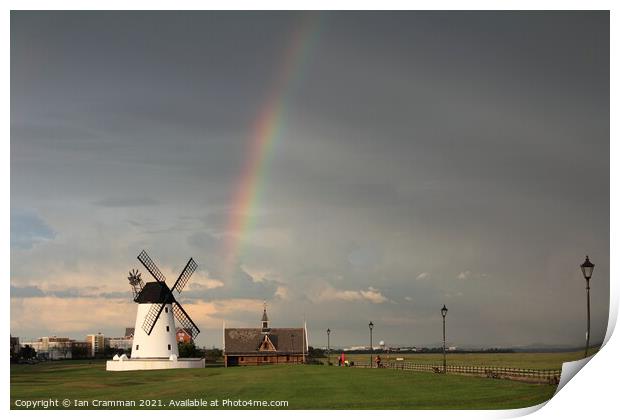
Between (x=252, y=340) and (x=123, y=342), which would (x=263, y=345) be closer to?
(x=252, y=340)

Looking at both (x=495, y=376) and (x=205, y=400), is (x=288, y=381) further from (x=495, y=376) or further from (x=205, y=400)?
(x=495, y=376)

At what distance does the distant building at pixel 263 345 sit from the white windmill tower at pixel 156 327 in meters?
10.00

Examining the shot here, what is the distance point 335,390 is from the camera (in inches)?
1684

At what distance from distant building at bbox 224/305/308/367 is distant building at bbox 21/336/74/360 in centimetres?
1295

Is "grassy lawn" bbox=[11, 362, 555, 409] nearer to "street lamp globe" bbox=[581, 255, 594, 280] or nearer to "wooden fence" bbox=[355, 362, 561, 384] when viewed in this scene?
"wooden fence" bbox=[355, 362, 561, 384]

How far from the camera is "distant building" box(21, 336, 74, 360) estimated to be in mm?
65812

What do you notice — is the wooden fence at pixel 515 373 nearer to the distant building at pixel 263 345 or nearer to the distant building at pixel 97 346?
the distant building at pixel 263 345

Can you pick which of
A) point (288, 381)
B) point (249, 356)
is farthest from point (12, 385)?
point (249, 356)

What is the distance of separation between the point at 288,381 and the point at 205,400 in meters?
7.25

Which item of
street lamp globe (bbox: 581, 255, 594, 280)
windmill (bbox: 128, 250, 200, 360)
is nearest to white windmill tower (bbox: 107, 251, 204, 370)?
windmill (bbox: 128, 250, 200, 360)

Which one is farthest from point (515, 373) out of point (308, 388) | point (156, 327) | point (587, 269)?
→ point (156, 327)

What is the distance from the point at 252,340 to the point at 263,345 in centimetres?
102

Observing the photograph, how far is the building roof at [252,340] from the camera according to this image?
74.8m

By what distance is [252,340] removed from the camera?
75312 mm
